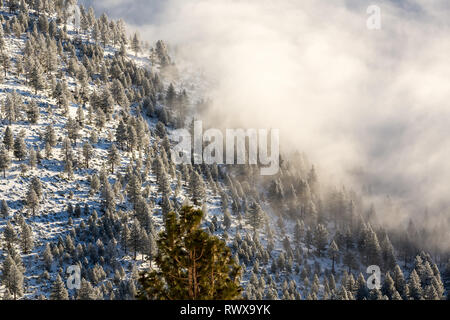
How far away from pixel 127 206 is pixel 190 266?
8975cm

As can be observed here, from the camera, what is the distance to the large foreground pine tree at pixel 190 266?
18.1m

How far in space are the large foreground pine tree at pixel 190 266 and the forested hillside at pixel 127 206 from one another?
1523 inches

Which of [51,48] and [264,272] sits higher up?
[51,48]

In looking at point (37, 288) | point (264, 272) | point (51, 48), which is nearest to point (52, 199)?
point (37, 288)

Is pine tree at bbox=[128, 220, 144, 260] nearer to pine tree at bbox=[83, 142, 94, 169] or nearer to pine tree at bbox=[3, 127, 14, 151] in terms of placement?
pine tree at bbox=[83, 142, 94, 169]

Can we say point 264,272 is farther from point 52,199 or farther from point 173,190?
point 52,199

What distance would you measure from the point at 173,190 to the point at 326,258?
5517cm

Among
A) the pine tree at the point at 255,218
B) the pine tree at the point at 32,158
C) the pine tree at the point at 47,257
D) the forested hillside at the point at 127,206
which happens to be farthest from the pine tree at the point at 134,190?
the pine tree at the point at 255,218

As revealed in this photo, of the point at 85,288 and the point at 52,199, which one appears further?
the point at 52,199

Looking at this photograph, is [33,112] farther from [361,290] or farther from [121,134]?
[361,290]

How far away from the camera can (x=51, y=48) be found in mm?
150500

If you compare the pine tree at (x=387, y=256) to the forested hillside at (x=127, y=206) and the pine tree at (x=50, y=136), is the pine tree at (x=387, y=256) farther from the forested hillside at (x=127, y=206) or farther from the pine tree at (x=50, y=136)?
the pine tree at (x=50, y=136)

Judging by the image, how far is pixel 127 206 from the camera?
340ft

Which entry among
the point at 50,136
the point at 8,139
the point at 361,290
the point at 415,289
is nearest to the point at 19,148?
the point at 8,139
